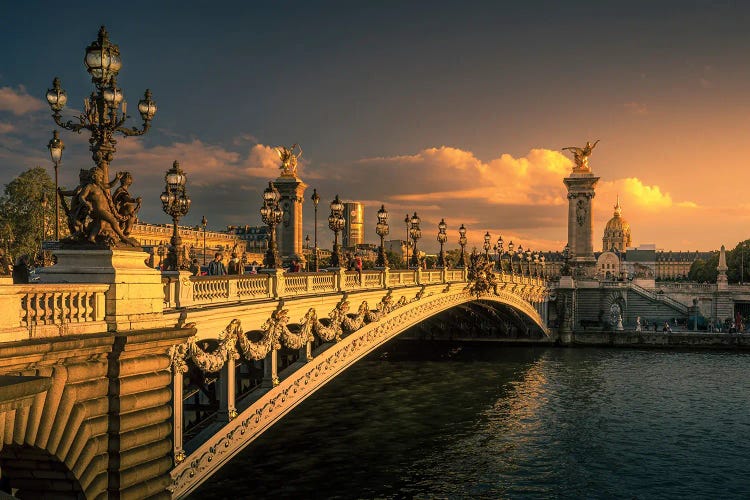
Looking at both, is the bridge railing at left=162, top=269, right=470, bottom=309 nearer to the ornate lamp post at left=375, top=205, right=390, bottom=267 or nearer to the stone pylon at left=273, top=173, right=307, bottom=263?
the ornate lamp post at left=375, top=205, right=390, bottom=267

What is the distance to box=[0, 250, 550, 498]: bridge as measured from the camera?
10758 mm

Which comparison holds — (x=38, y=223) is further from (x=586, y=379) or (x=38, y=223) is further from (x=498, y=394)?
(x=586, y=379)

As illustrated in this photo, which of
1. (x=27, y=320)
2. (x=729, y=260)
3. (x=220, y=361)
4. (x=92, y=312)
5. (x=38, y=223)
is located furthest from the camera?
(x=729, y=260)

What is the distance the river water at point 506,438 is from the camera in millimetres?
25156

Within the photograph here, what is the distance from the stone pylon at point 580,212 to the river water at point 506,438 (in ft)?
132

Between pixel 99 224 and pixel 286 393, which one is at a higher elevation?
pixel 99 224

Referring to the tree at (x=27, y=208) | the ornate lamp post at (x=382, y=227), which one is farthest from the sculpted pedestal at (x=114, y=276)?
the tree at (x=27, y=208)

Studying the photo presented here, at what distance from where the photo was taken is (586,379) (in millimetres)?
48094

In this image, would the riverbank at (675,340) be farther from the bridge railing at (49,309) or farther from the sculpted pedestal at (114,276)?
the bridge railing at (49,309)

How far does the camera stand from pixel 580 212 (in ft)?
303

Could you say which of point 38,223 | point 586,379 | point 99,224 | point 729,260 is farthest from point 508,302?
point 729,260

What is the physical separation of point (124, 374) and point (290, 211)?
46.8 metres

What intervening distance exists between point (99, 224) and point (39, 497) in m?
4.52

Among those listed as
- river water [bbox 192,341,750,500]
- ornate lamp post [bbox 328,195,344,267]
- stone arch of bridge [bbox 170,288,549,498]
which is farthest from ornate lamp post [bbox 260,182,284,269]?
river water [bbox 192,341,750,500]
